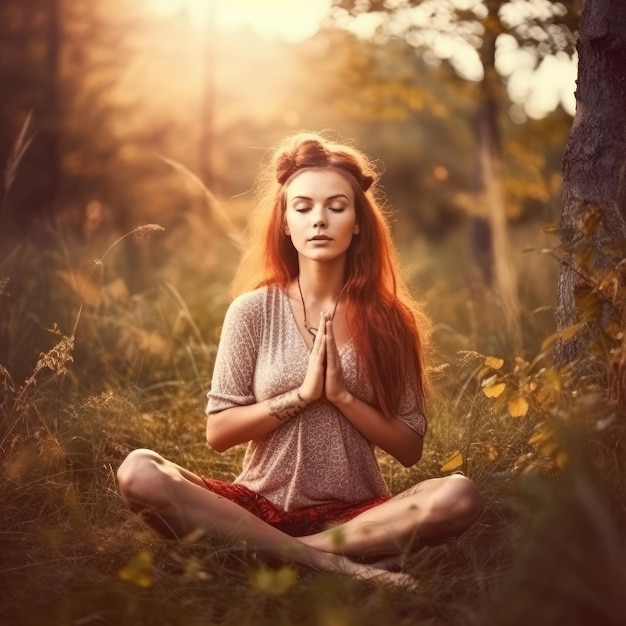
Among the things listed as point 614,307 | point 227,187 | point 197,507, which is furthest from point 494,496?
point 227,187

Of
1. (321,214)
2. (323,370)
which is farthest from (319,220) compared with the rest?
(323,370)

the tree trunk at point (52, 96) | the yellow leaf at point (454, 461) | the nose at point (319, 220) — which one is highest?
the tree trunk at point (52, 96)

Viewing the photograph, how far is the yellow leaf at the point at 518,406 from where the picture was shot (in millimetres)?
3012

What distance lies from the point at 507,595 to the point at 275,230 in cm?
168

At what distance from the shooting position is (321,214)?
3.18 meters

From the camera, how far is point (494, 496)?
3.22m

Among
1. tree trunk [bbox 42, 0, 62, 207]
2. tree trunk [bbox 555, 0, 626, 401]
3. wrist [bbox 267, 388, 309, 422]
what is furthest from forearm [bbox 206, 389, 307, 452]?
tree trunk [bbox 42, 0, 62, 207]

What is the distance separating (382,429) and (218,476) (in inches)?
42.1

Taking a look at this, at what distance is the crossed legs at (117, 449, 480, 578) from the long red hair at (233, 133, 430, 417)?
39cm

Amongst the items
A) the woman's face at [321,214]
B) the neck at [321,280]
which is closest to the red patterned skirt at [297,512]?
the neck at [321,280]

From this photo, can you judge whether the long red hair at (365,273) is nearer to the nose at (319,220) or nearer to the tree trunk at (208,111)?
the nose at (319,220)

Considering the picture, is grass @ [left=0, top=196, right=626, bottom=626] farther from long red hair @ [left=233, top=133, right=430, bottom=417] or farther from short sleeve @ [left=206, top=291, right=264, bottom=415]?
short sleeve @ [left=206, top=291, right=264, bottom=415]

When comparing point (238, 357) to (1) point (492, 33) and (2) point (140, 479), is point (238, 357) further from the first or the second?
(1) point (492, 33)

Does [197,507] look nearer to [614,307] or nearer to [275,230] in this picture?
[275,230]
